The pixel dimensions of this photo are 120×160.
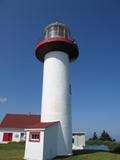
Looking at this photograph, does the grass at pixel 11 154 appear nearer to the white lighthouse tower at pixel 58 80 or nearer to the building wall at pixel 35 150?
the building wall at pixel 35 150

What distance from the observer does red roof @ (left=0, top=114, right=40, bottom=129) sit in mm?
29978

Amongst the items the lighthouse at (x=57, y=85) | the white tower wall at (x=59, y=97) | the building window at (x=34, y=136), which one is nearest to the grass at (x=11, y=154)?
the lighthouse at (x=57, y=85)

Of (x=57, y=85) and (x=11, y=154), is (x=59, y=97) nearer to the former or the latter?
(x=57, y=85)

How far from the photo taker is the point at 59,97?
1528 cm

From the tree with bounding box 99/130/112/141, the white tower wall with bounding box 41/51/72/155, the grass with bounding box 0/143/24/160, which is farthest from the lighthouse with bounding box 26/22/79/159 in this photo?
the tree with bounding box 99/130/112/141

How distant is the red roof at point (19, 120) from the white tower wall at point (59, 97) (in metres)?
16.0

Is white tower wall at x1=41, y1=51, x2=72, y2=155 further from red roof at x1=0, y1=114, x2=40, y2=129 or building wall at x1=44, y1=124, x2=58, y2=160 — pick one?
red roof at x1=0, y1=114, x2=40, y2=129

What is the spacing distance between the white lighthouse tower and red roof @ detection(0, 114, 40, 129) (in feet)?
52.5

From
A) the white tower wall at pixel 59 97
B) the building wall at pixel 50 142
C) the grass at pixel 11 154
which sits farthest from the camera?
the white tower wall at pixel 59 97

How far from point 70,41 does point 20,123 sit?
19.2 m

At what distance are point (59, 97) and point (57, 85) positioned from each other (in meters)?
1.00

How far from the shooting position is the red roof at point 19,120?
98.4ft

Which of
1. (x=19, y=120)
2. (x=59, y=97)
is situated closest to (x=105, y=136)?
(x=19, y=120)

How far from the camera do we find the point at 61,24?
679 inches
